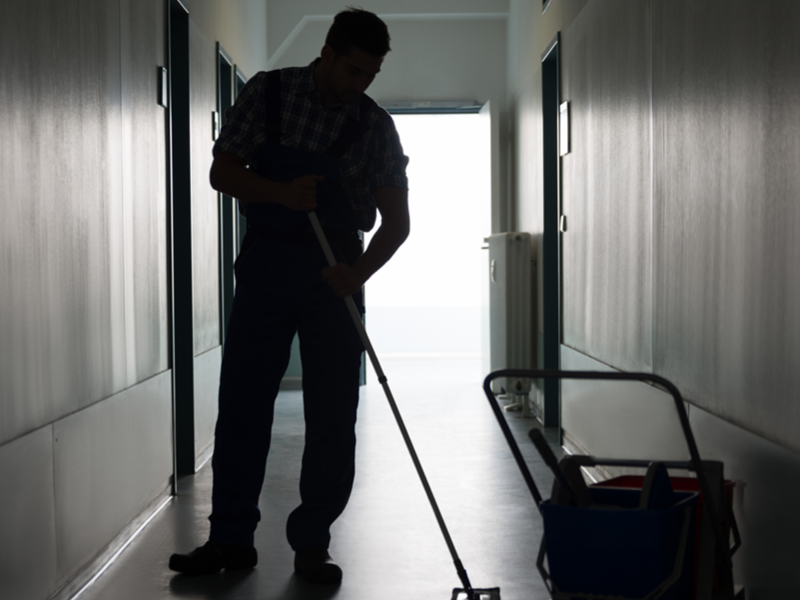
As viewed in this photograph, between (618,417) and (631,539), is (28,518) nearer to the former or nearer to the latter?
(631,539)

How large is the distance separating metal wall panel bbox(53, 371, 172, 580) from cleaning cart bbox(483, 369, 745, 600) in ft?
4.00

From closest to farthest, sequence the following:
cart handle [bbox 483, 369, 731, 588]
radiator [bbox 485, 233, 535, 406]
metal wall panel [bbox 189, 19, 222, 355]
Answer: cart handle [bbox 483, 369, 731, 588] < metal wall panel [bbox 189, 19, 222, 355] < radiator [bbox 485, 233, 535, 406]

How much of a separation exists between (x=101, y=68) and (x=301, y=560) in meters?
1.53

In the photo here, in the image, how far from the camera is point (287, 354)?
2246 mm

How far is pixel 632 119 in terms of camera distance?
277 cm

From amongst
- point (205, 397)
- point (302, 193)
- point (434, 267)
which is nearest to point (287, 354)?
point (302, 193)

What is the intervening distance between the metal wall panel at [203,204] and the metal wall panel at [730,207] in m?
2.03

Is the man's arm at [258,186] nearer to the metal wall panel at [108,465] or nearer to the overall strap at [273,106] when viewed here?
the overall strap at [273,106]

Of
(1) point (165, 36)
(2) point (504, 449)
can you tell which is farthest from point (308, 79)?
(2) point (504, 449)

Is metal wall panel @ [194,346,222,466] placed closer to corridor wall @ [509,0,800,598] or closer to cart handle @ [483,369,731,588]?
corridor wall @ [509,0,800,598]

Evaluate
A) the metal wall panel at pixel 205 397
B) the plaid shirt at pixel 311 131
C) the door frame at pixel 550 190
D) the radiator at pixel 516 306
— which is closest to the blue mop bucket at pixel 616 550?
the plaid shirt at pixel 311 131

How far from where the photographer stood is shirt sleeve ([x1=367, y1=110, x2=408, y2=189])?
2168 millimetres

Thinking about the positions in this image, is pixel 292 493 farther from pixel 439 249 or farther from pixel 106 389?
pixel 439 249

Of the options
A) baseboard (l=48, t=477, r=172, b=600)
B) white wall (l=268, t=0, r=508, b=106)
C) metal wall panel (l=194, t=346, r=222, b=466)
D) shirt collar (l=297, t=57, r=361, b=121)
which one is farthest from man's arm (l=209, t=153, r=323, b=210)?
white wall (l=268, t=0, r=508, b=106)
